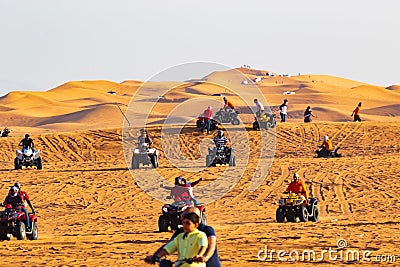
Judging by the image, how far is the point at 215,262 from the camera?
9.02m

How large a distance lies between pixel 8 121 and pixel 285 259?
65960 mm

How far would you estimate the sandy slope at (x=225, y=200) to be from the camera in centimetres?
1537

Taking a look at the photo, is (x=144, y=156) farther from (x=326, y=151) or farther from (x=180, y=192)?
(x=180, y=192)

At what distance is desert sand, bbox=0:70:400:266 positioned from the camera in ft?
50.2

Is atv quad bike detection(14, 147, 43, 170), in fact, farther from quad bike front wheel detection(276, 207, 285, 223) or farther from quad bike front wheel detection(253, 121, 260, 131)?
quad bike front wheel detection(276, 207, 285, 223)

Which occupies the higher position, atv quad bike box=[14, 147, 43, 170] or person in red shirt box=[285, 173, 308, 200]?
atv quad bike box=[14, 147, 43, 170]

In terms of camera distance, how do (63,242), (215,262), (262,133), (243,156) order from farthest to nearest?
(262,133) → (243,156) → (63,242) → (215,262)

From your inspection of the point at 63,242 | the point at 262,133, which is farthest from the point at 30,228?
the point at 262,133

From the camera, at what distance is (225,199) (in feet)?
83.1

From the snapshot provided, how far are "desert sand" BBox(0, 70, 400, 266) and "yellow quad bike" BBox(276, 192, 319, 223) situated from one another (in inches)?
12.7

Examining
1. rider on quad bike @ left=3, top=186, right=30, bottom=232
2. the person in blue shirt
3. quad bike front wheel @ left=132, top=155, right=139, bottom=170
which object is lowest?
the person in blue shirt

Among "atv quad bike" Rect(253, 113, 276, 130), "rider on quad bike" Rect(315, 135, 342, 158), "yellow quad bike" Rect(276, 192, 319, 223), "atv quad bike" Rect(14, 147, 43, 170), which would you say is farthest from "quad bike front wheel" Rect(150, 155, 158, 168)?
"yellow quad bike" Rect(276, 192, 319, 223)

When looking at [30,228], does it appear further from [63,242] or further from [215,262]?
[215,262]

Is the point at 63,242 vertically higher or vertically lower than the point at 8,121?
lower
